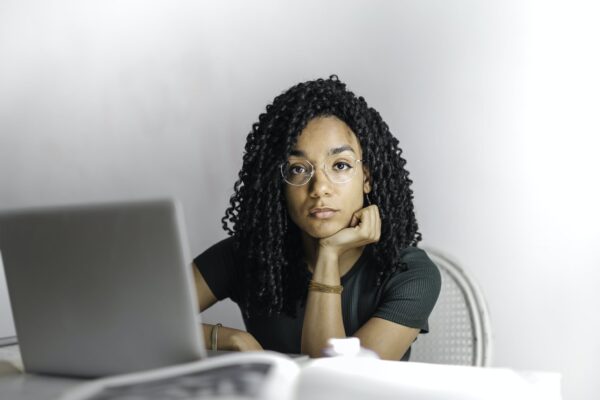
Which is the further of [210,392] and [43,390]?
[43,390]

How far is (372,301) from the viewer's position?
167 cm

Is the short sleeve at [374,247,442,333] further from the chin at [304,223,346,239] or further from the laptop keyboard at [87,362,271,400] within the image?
the laptop keyboard at [87,362,271,400]

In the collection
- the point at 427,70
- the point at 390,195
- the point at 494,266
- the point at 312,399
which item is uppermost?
the point at 427,70

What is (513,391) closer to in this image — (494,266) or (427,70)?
(494,266)

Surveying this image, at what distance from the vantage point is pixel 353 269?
1.71 metres

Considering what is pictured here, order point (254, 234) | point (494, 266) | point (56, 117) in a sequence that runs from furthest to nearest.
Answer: point (56, 117) < point (494, 266) < point (254, 234)

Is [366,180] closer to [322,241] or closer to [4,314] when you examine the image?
[322,241]

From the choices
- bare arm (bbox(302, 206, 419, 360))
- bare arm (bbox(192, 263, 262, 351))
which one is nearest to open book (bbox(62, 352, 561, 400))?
bare arm (bbox(192, 263, 262, 351))

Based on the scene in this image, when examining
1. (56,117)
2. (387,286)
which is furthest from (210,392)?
(56,117)

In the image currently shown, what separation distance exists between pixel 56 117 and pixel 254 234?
4.05ft

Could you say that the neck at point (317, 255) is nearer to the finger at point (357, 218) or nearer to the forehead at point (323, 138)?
the finger at point (357, 218)

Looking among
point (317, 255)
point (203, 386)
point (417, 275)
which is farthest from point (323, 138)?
point (203, 386)

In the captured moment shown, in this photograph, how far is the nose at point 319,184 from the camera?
1584 millimetres

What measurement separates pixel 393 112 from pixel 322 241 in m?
0.65
